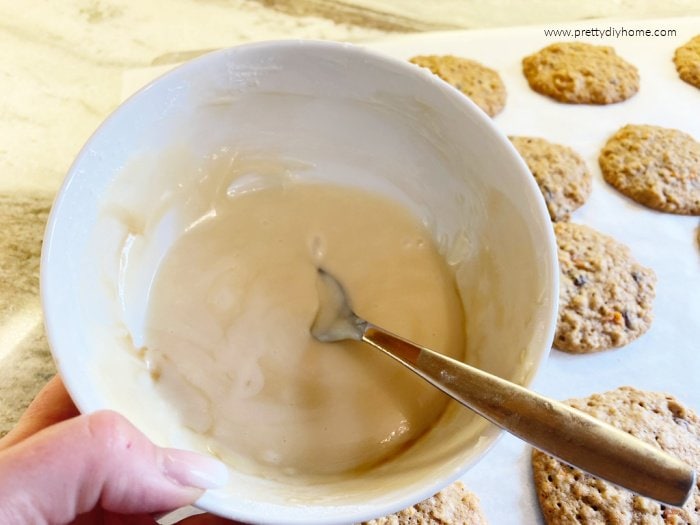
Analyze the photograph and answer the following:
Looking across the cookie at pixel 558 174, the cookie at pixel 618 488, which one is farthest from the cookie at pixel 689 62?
the cookie at pixel 618 488

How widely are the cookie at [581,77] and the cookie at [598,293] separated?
36cm

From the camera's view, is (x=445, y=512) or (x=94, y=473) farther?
(x=445, y=512)

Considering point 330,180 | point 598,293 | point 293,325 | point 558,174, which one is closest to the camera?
point 293,325

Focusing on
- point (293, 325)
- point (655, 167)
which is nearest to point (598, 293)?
point (655, 167)

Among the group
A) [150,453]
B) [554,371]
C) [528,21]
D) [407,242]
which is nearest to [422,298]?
[407,242]

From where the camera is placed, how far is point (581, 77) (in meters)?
1.44

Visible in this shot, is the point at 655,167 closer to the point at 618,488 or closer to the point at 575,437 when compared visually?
the point at 618,488

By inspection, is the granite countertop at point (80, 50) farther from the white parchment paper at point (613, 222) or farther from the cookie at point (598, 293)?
the cookie at point (598, 293)

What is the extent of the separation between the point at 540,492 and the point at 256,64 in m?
0.75

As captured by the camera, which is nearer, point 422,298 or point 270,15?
point 422,298

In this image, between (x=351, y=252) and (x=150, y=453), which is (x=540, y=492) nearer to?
(x=351, y=252)

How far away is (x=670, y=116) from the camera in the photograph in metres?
1.46

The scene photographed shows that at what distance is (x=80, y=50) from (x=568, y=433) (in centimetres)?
137

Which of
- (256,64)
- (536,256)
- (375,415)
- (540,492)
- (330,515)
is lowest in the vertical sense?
(540,492)
